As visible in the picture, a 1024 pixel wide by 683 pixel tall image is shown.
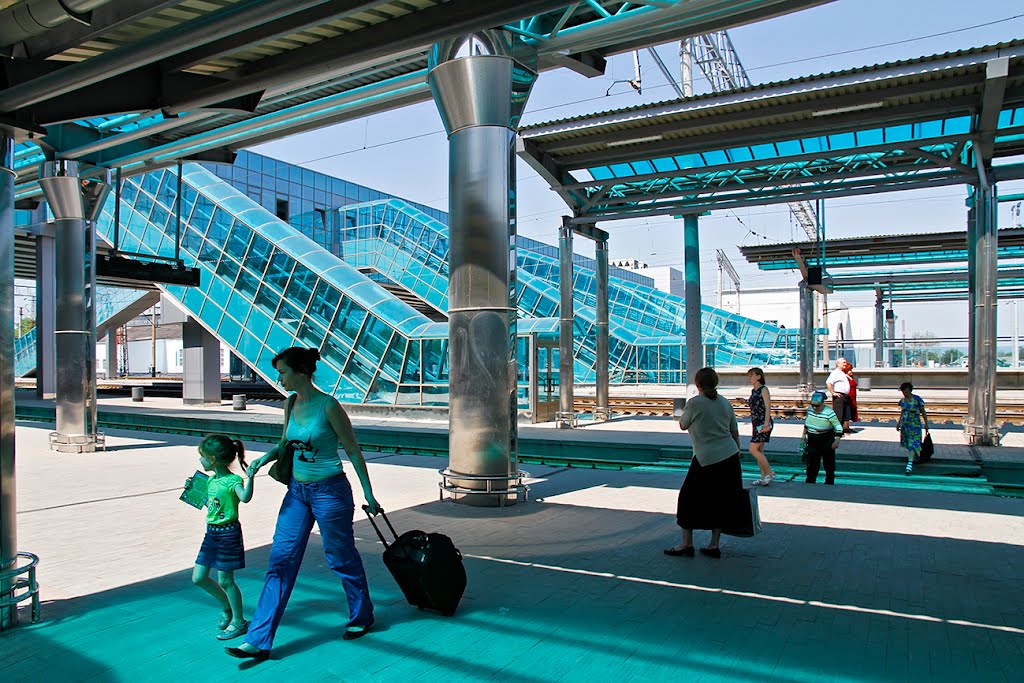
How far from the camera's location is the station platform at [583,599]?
13.9ft

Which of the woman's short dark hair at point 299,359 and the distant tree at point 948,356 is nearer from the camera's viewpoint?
the woman's short dark hair at point 299,359

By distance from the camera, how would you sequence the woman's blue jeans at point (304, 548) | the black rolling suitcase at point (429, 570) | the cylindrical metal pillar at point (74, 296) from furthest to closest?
the cylindrical metal pillar at point (74, 296), the black rolling suitcase at point (429, 570), the woman's blue jeans at point (304, 548)

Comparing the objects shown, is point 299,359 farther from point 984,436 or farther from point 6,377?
point 984,436

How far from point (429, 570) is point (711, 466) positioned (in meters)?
2.60

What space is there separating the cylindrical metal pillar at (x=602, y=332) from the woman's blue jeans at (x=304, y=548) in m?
15.8

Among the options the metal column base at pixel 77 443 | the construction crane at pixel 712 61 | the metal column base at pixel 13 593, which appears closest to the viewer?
the metal column base at pixel 13 593

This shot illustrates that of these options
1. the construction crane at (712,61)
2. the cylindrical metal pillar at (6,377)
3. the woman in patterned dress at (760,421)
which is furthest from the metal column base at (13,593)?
the construction crane at (712,61)

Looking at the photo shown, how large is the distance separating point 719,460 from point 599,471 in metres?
5.71

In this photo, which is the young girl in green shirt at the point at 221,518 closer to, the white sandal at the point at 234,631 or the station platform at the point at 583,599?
the white sandal at the point at 234,631

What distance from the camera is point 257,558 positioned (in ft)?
21.1

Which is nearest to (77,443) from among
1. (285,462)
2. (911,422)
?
(285,462)

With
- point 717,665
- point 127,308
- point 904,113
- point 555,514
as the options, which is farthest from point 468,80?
point 127,308

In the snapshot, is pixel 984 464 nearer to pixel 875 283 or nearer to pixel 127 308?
pixel 875 283

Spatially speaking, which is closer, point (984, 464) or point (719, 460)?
point (719, 460)
